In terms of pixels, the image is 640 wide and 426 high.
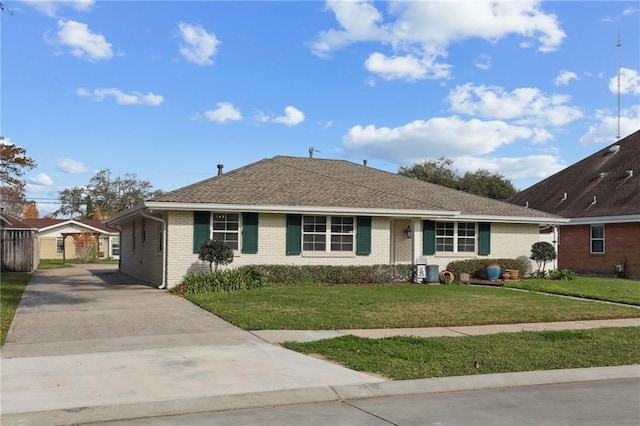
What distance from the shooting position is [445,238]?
75.9 ft

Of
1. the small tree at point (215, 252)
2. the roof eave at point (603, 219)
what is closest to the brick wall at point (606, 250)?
the roof eave at point (603, 219)

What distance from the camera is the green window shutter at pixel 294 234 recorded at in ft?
66.4

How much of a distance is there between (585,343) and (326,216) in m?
11.8

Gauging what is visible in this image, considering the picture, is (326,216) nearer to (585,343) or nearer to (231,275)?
(231,275)

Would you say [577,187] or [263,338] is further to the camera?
[577,187]

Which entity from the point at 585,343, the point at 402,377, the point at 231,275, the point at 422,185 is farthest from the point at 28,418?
the point at 422,185

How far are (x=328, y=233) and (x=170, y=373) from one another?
44.6 ft

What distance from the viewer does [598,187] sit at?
3058cm

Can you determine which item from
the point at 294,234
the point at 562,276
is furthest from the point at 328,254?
the point at 562,276

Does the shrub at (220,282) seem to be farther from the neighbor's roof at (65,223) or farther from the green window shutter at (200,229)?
the neighbor's roof at (65,223)

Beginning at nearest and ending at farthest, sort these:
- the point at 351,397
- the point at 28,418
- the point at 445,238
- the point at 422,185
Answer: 1. the point at 28,418
2. the point at 351,397
3. the point at 445,238
4. the point at 422,185

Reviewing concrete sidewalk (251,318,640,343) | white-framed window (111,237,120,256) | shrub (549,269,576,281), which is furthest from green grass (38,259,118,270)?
concrete sidewalk (251,318,640,343)

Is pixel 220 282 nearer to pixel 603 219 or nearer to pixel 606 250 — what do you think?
pixel 603 219

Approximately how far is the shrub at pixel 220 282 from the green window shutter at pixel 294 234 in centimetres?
230
